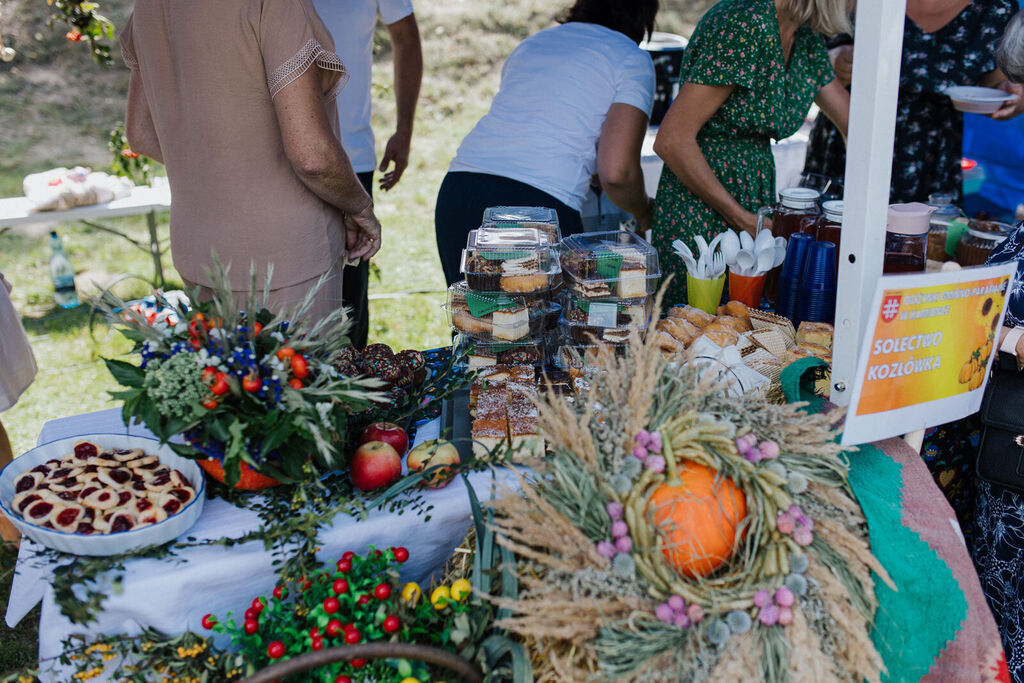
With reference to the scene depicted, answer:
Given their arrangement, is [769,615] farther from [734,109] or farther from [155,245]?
[155,245]

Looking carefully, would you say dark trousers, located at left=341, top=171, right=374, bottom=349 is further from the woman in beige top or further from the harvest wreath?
the harvest wreath

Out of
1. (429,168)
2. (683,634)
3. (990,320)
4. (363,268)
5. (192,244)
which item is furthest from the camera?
(429,168)

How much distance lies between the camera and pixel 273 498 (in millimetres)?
1521

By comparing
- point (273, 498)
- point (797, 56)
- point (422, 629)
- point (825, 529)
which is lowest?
point (422, 629)

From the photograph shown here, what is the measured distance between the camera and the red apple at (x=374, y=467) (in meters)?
1.53

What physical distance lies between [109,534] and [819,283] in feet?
5.84

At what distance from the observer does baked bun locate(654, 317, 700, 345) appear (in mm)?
1903

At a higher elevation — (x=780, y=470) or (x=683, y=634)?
(x=780, y=470)

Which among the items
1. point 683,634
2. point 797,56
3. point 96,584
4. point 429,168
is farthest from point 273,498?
point 429,168

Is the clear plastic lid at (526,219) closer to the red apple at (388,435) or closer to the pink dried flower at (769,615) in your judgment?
the red apple at (388,435)

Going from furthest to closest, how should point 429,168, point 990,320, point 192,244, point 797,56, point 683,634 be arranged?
point 429,168
point 797,56
point 192,244
point 990,320
point 683,634

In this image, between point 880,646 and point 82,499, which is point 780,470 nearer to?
point 880,646

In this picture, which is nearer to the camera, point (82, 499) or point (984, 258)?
point (82, 499)

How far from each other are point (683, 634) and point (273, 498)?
865 mm
